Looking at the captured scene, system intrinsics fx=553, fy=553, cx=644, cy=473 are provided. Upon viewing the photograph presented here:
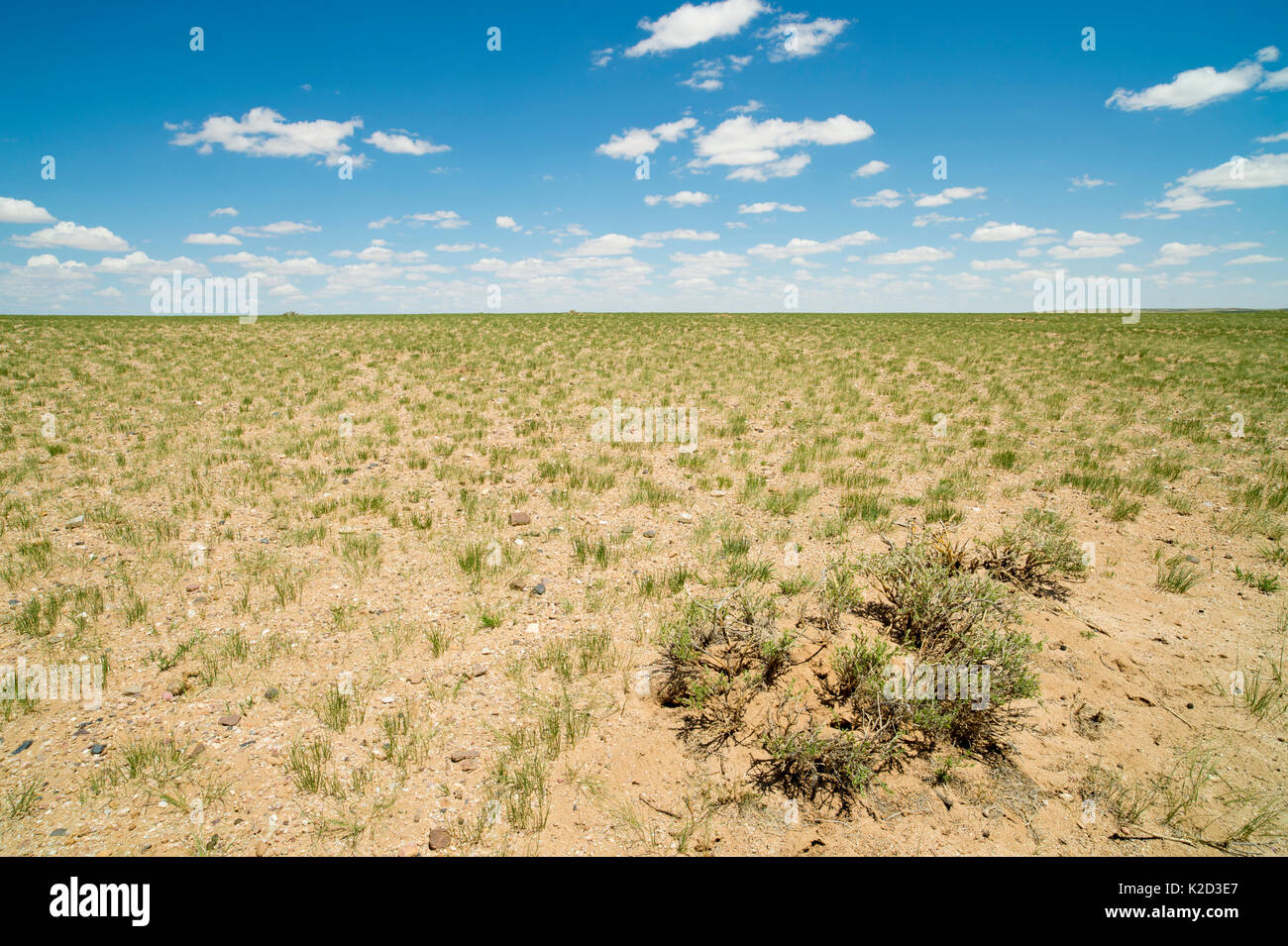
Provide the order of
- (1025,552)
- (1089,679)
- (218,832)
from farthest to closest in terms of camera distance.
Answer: (1025,552)
(1089,679)
(218,832)

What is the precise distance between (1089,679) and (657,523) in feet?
16.6

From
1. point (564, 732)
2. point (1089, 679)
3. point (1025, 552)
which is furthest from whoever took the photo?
point (1025, 552)

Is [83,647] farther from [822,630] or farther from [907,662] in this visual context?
[907,662]

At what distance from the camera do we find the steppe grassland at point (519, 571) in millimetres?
3668

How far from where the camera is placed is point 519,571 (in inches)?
263

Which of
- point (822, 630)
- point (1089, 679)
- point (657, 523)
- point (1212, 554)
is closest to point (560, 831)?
point (822, 630)

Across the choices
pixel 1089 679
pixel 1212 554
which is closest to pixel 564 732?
pixel 1089 679

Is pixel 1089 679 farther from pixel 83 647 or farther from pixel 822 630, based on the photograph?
pixel 83 647

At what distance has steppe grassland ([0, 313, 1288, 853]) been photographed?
3668mm

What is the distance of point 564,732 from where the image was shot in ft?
13.7

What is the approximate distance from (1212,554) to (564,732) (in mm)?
8215
